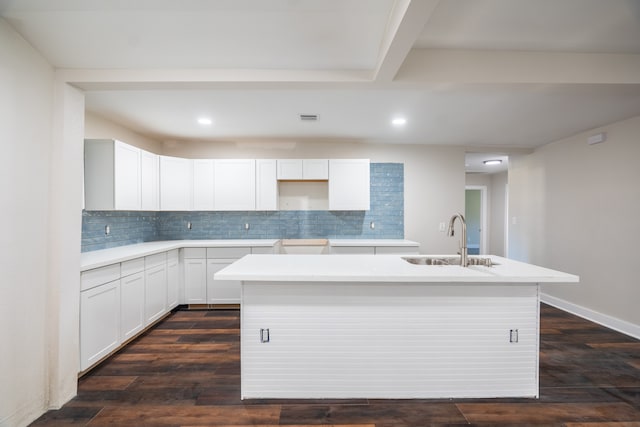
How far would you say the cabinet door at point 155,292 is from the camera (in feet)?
10.4

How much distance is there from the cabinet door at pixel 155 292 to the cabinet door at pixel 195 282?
35 centimetres

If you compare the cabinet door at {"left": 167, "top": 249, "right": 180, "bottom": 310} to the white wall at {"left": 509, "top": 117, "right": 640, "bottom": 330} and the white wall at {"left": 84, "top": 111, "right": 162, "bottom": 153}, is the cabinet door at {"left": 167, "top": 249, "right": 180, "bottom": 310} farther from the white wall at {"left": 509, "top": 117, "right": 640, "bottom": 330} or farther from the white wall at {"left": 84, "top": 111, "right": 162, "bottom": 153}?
the white wall at {"left": 509, "top": 117, "right": 640, "bottom": 330}

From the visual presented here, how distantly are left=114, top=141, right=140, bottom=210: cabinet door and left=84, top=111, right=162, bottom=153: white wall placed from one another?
0.35 metres

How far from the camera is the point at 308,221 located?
4508 millimetres

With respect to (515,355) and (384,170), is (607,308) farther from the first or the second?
(384,170)

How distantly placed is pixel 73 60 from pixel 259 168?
238 centimetres

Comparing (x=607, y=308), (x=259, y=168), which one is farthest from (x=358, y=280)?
(x=607, y=308)

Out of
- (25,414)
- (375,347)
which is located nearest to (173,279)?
(25,414)

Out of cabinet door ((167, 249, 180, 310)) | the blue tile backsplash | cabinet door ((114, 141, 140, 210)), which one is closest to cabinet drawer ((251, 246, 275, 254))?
the blue tile backsplash

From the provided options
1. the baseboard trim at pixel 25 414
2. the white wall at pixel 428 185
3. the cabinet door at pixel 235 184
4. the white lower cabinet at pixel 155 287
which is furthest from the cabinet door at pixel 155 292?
the white wall at pixel 428 185

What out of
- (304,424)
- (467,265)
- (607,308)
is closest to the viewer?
(304,424)

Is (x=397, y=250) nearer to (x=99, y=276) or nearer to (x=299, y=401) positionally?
(x=299, y=401)

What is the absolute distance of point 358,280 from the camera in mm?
1878

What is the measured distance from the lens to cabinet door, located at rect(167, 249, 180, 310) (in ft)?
11.9
